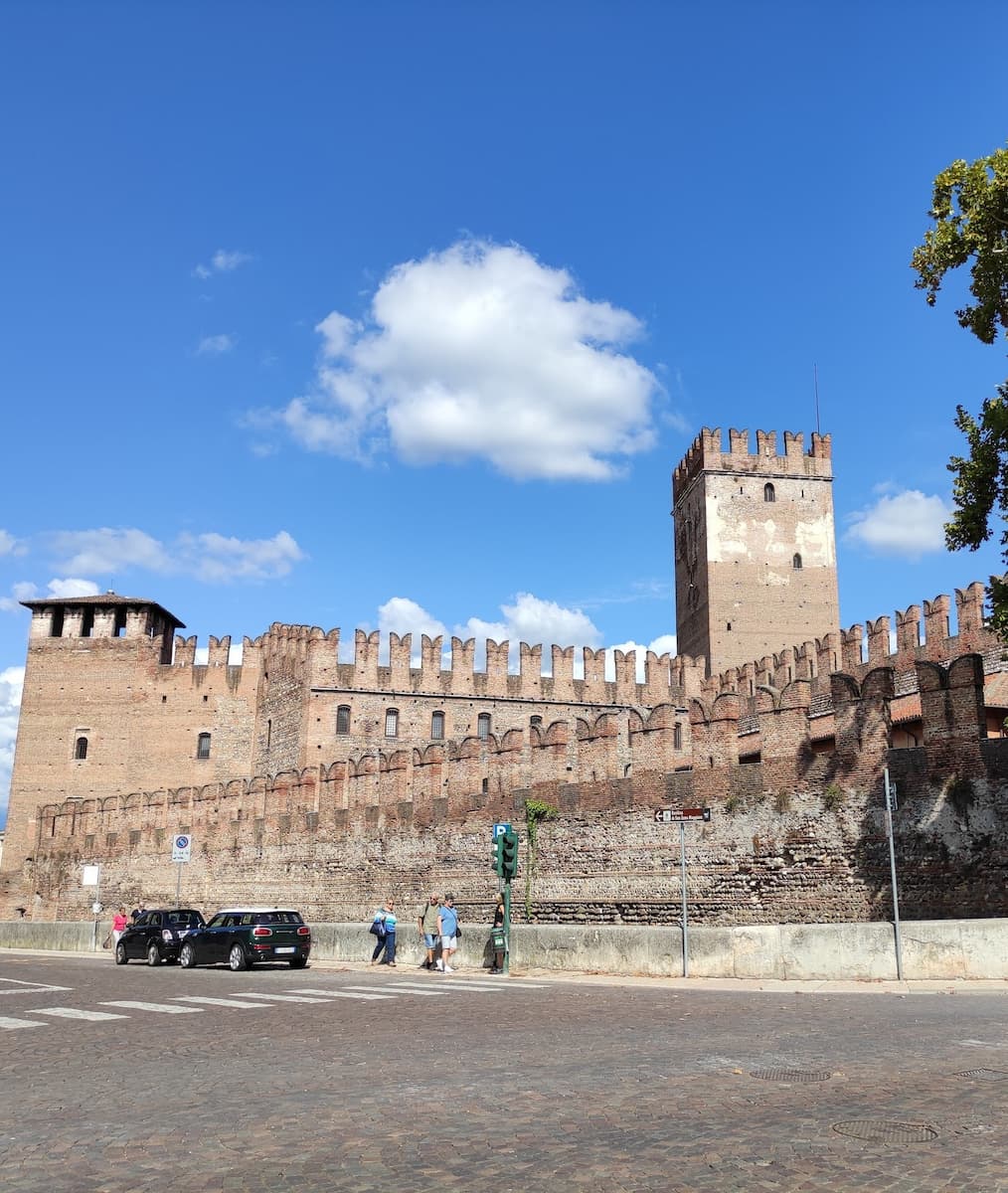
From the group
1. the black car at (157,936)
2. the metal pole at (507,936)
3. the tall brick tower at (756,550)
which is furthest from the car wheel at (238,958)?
the tall brick tower at (756,550)

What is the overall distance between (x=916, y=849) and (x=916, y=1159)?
12.9m

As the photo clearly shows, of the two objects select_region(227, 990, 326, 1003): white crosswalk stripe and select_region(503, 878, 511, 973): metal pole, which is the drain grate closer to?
select_region(227, 990, 326, 1003): white crosswalk stripe

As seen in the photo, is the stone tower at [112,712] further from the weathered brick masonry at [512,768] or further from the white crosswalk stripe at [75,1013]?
the white crosswalk stripe at [75,1013]

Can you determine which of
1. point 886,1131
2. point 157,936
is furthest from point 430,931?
point 886,1131

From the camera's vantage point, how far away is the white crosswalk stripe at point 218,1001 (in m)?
12.8

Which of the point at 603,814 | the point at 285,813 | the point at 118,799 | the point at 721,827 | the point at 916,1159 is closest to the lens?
the point at 916,1159

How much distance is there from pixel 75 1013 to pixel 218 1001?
1.76 metres

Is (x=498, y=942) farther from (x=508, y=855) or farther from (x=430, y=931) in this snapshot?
(x=430, y=931)

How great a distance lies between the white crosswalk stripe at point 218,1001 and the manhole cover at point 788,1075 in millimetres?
6938

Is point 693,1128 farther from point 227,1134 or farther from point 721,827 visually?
point 721,827

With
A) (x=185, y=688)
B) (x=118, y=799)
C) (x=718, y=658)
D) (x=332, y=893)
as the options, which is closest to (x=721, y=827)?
(x=332, y=893)

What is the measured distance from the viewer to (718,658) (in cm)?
5184

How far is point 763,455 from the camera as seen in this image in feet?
184

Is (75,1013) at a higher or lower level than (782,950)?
lower
